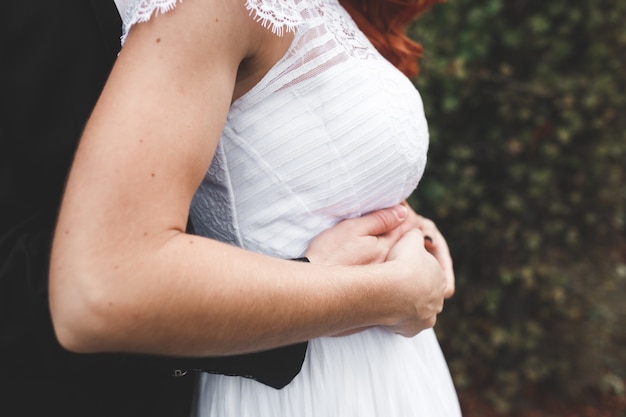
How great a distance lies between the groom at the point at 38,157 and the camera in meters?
0.83

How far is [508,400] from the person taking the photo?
310cm

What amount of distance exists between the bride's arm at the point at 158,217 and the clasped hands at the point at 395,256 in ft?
1.04

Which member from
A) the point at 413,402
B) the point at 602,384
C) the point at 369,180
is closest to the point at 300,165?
the point at 369,180

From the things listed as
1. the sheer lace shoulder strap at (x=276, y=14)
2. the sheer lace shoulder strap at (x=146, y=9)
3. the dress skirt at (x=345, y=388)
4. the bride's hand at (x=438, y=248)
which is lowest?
the bride's hand at (x=438, y=248)

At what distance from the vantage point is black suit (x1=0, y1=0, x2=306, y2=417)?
32.5 inches

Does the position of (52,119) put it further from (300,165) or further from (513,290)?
(513,290)

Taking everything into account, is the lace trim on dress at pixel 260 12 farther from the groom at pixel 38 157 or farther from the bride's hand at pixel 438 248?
the bride's hand at pixel 438 248

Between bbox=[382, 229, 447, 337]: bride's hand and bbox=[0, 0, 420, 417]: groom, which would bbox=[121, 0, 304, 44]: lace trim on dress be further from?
bbox=[382, 229, 447, 337]: bride's hand

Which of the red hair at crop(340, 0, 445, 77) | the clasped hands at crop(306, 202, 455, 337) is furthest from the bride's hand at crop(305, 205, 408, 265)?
the red hair at crop(340, 0, 445, 77)

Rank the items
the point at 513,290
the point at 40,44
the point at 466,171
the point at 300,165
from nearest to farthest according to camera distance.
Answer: the point at 40,44 → the point at 300,165 → the point at 466,171 → the point at 513,290

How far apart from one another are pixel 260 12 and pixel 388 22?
0.96m

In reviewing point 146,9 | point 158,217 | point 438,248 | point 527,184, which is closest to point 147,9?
point 146,9

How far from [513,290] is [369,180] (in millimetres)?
2192

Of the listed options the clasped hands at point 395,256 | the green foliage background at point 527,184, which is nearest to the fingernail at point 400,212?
the clasped hands at point 395,256
